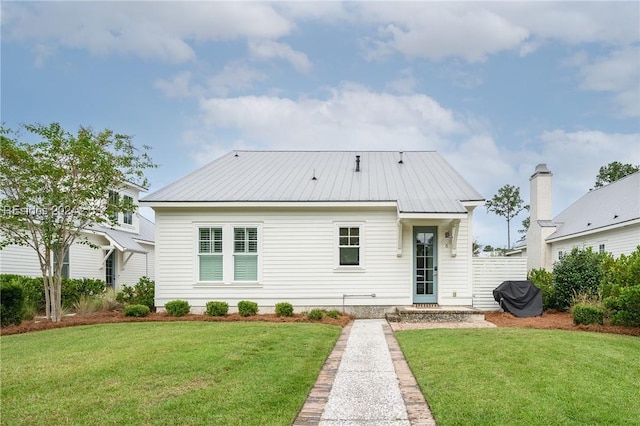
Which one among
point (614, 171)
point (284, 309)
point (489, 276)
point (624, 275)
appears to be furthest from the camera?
point (614, 171)

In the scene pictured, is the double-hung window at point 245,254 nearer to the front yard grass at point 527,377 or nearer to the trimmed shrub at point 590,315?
the front yard grass at point 527,377

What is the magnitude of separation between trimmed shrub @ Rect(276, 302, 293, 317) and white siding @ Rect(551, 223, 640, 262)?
1178 cm

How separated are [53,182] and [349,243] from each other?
8.41 meters

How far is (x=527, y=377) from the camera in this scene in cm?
587

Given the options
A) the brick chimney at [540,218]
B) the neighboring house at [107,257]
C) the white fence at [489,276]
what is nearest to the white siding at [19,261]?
the neighboring house at [107,257]

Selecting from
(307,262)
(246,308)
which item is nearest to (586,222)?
(307,262)

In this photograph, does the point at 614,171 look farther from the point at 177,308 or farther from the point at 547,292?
the point at 177,308

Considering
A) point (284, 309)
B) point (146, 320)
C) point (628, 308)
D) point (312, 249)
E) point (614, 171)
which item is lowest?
point (146, 320)

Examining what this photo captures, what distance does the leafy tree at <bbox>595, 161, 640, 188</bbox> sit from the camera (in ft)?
112

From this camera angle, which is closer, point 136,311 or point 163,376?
point 163,376

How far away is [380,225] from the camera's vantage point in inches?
529

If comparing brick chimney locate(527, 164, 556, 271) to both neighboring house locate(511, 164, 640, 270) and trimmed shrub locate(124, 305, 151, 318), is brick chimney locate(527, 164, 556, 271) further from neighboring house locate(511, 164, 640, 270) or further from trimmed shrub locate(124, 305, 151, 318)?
trimmed shrub locate(124, 305, 151, 318)

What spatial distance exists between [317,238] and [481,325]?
5145 millimetres

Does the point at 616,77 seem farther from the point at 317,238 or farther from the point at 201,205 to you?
the point at 201,205
